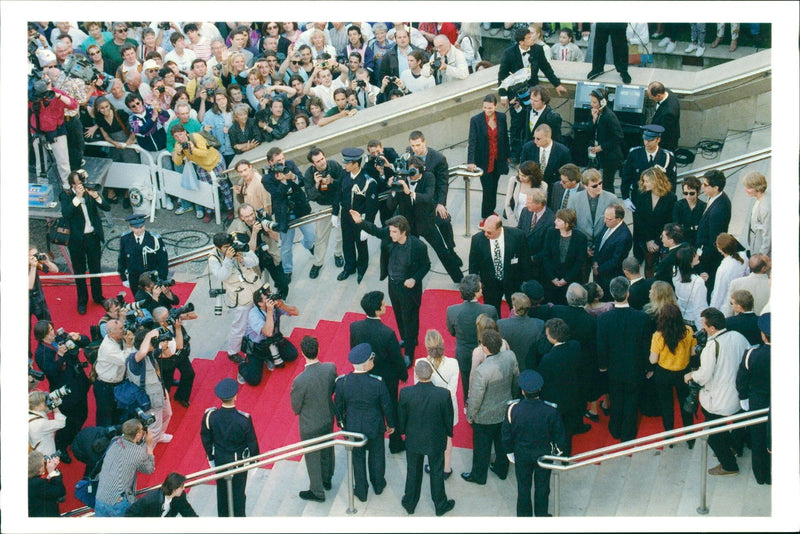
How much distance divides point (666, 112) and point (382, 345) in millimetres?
4386

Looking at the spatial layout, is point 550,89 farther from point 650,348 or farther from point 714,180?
point 650,348

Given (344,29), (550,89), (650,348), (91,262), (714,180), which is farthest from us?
(344,29)

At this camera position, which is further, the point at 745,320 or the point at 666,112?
the point at 666,112

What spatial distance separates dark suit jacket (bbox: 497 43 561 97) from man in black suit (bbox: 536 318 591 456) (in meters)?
4.58

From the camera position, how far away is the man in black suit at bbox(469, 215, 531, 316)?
1078 cm

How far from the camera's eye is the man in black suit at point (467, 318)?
999 cm

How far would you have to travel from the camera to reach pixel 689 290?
10062 mm

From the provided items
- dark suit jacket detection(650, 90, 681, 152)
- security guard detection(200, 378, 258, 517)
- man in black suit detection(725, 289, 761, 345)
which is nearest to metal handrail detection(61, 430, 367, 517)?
security guard detection(200, 378, 258, 517)

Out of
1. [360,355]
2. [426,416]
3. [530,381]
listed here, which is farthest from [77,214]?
[530,381]

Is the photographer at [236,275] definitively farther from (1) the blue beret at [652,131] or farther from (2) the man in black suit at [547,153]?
(1) the blue beret at [652,131]

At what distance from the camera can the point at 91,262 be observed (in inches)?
514

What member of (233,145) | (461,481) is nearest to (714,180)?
(461,481)

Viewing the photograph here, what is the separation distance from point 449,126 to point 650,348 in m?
5.37

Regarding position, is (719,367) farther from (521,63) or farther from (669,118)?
(521,63)
